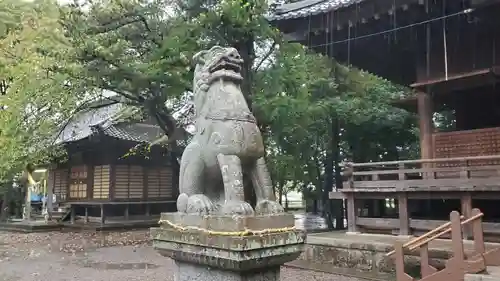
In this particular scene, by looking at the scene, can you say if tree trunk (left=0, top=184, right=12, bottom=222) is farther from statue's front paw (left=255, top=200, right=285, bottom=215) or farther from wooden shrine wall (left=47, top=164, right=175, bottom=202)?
statue's front paw (left=255, top=200, right=285, bottom=215)

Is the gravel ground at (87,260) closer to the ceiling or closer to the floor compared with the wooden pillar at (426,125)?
closer to the floor

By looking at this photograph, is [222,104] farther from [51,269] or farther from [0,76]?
[0,76]

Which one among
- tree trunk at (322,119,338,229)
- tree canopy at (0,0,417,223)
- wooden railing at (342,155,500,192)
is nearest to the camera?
wooden railing at (342,155,500,192)

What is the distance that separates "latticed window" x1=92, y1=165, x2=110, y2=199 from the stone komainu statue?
698 inches

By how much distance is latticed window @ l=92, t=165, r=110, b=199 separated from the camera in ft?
68.1

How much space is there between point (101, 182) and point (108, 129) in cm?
266

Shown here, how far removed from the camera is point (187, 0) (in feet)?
39.9

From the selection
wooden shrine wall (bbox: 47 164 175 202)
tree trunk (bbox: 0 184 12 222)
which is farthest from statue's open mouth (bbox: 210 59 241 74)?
tree trunk (bbox: 0 184 12 222)

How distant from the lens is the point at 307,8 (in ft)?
31.3

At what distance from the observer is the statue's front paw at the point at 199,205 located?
3.74 meters

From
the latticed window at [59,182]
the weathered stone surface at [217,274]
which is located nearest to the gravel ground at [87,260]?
the weathered stone surface at [217,274]

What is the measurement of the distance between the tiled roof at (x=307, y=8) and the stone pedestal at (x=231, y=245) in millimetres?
6223

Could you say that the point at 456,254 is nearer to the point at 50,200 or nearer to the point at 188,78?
the point at 188,78

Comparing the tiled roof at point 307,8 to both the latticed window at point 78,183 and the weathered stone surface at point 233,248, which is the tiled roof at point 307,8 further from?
the latticed window at point 78,183
